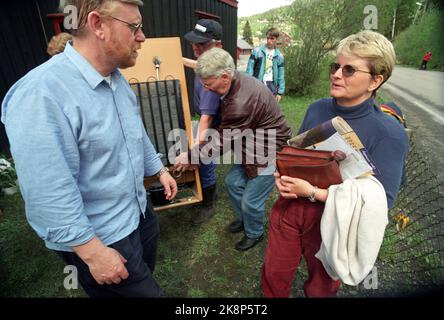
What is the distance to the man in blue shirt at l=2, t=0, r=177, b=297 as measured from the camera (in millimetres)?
1007

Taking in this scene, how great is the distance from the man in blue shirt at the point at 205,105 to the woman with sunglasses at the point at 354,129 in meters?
0.99

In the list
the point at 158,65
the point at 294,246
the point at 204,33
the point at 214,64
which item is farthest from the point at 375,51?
the point at 204,33

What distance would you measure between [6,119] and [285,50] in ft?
35.8

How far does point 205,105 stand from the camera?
2.46 m

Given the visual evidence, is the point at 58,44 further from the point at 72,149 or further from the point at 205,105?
the point at 72,149

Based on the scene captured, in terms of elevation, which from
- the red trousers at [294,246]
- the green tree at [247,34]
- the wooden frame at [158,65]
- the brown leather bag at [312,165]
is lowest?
the red trousers at [294,246]

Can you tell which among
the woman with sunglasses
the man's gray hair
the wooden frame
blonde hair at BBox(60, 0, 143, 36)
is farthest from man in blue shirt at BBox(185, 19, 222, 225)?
blonde hair at BBox(60, 0, 143, 36)

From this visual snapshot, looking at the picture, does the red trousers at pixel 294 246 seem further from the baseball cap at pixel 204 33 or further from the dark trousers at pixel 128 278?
the baseball cap at pixel 204 33

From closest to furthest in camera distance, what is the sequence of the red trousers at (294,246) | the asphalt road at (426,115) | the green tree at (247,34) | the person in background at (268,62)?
the red trousers at (294,246), the asphalt road at (426,115), the person in background at (268,62), the green tree at (247,34)

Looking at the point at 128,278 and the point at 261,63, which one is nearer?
the point at 128,278

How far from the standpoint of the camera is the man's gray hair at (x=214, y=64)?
199 cm

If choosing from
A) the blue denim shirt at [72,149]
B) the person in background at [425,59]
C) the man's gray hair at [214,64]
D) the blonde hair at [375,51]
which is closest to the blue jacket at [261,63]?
the man's gray hair at [214,64]

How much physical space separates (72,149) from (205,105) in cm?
153

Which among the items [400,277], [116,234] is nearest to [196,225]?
[116,234]
